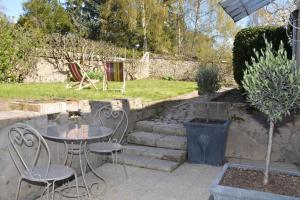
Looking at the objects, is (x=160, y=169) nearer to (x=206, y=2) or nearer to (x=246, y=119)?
(x=246, y=119)

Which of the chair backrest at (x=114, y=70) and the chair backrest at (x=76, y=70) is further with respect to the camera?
the chair backrest at (x=76, y=70)

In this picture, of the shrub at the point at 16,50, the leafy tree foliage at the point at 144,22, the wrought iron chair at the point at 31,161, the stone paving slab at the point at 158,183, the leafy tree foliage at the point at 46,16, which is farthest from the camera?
the leafy tree foliage at the point at 46,16

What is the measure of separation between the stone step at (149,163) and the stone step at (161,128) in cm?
83

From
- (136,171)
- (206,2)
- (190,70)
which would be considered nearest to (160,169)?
(136,171)

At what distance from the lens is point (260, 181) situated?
2.94 m

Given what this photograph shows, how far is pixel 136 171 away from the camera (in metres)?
4.55

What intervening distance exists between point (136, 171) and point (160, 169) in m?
0.34

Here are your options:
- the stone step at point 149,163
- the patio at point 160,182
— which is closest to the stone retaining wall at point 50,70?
the stone step at point 149,163

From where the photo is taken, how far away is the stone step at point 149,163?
180 inches

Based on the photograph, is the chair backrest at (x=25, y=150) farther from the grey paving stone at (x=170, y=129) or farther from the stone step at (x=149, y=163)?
the grey paving stone at (x=170, y=129)

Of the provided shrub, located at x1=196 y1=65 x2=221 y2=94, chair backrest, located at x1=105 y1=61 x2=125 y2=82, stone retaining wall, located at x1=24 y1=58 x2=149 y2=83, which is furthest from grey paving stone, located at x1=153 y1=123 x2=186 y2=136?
stone retaining wall, located at x1=24 y1=58 x2=149 y2=83

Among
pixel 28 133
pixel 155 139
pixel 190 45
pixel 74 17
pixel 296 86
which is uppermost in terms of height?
pixel 74 17

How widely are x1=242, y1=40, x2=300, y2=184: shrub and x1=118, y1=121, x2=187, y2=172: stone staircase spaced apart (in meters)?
2.14

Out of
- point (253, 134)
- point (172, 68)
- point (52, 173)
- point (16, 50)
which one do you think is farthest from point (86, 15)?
point (52, 173)
